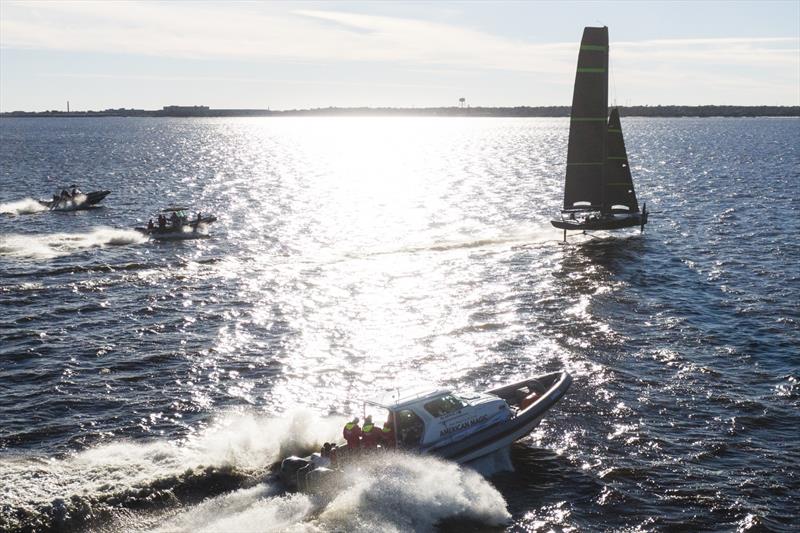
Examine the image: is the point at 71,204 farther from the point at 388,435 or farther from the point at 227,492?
the point at 388,435

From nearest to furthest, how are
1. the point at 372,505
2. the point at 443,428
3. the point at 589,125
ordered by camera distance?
the point at 372,505 → the point at 443,428 → the point at 589,125

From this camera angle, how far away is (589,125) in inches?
2566

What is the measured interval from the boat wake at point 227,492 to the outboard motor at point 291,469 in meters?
0.39

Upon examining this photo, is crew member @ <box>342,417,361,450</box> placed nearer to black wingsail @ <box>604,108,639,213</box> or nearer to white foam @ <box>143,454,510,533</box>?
white foam @ <box>143,454,510,533</box>

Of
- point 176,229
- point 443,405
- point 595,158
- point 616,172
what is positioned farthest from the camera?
point 176,229

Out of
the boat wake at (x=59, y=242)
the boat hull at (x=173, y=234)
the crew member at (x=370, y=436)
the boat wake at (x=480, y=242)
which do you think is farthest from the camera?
the boat hull at (x=173, y=234)

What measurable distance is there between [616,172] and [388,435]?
1857 inches

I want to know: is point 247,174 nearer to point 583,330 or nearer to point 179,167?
point 179,167

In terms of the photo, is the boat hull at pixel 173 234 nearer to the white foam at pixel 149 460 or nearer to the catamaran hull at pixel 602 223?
the catamaran hull at pixel 602 223

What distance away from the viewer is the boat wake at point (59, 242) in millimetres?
60500

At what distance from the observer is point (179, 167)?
502 ft

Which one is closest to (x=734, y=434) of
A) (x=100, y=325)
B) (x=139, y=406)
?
(x=139, y=406)

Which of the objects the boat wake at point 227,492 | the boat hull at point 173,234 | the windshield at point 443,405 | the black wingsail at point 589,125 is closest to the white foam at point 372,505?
the boat wake at point 227,492

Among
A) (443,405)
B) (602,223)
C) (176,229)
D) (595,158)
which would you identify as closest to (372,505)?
(443,405)
